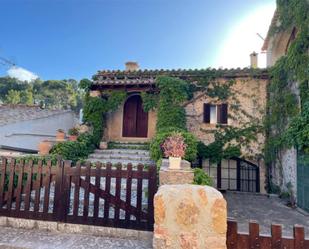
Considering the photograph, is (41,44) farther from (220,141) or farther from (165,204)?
(165,204)

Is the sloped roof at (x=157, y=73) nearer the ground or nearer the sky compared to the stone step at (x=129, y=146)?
nearer the sky

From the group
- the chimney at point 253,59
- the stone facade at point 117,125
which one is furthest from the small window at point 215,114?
the chimney at point 253,59

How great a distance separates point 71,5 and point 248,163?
12.2 meters

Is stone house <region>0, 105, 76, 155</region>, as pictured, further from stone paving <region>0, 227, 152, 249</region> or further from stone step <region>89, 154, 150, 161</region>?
stone paving <region>0, 227, 152, 249</region>

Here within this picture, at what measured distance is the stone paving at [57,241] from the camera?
3260 millimetres

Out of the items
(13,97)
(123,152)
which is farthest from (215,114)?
(13,97)

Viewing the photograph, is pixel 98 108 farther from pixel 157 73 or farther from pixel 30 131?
pixel 30 131

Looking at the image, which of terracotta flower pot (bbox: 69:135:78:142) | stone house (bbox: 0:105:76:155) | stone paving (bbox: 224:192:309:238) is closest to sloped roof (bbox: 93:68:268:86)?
terracotta flower pot (bbox: 69:135:78:142)

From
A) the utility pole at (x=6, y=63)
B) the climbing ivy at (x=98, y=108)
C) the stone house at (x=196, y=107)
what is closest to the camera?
the climbing ivy at (x=98, y=108)

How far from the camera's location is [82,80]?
10.4m

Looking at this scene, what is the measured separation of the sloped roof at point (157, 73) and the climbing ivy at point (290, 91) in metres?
1.24

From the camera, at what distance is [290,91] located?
8.82 meters

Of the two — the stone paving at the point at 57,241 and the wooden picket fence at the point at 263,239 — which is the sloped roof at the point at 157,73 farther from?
the wooden picket fence at the point at 263,239

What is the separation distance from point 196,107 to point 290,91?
176 inches
